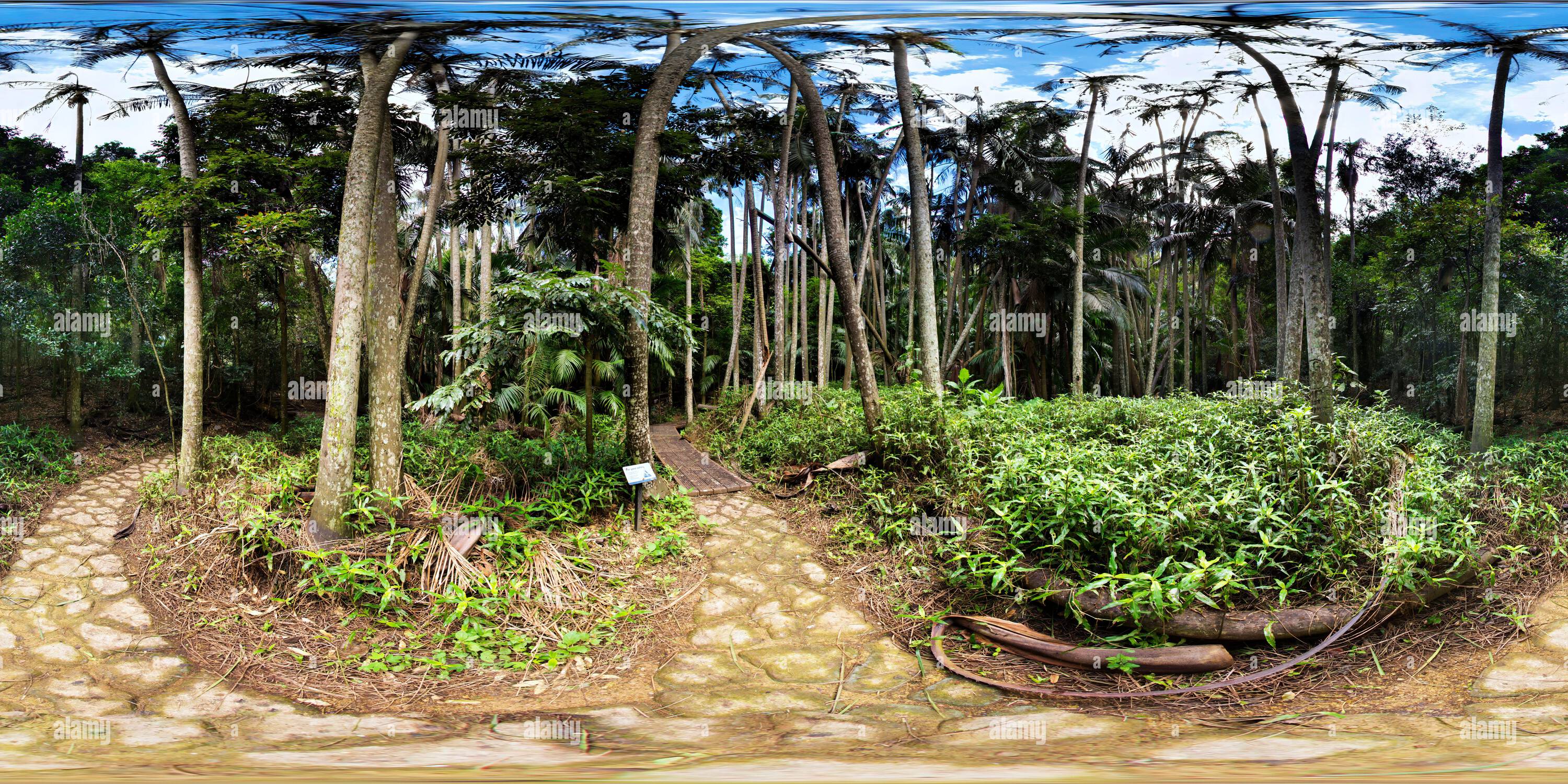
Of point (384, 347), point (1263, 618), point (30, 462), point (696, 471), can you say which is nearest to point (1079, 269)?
point (696, 471)

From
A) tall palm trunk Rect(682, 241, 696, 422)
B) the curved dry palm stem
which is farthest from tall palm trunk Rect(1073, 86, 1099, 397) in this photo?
tall palm trunk Rect(682, 241, 696, 422)

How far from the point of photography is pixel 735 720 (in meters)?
2.57

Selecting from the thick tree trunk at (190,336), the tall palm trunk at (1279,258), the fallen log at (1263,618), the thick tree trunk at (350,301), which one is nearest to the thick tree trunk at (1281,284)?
the tall palm trunk at (1279,258)

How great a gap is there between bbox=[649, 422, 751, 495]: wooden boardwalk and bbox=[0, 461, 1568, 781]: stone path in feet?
5.55

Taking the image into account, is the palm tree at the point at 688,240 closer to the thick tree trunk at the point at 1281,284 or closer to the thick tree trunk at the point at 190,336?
the thick tree trunk at the point at 190,336

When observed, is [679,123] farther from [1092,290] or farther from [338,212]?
[1092,290]

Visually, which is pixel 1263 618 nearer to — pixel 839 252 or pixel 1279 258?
pixel 839 252

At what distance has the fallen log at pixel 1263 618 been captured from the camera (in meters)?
2.89

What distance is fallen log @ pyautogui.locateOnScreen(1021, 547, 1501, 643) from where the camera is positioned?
289cm

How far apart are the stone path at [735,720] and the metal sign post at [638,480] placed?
864 millimetres

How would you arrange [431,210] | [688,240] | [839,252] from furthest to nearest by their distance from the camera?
[688,240]
[431,210]
[839,252]

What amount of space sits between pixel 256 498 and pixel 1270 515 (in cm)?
549

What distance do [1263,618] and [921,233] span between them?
395 centimetres

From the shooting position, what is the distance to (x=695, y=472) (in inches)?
240
